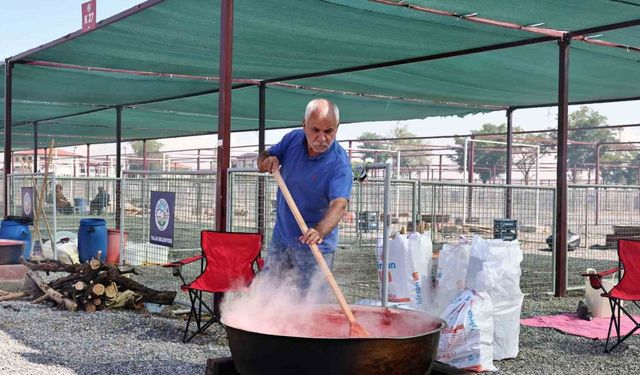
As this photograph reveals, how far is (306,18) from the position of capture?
6.48m

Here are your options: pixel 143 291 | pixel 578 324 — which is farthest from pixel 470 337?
pixel 143 291

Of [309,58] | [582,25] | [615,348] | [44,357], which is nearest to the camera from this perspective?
[44,357]

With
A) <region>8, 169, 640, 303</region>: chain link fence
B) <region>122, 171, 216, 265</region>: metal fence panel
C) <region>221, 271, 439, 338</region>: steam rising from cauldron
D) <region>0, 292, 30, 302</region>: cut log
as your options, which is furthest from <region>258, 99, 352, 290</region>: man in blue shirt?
<region>0, 292, 30, 302</region>: cut log

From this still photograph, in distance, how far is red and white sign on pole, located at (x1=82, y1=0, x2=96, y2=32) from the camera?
22.2ft

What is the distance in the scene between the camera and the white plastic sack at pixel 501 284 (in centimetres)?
497

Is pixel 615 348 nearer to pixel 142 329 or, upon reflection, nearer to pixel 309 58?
pixel 142 329

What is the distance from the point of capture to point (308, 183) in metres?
3.39

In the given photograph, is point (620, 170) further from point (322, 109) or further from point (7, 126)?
point (322, 109)

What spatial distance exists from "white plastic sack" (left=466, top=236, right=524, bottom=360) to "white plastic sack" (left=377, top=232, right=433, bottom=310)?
0.76 metres

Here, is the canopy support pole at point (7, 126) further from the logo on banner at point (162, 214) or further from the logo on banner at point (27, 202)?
the logo on banner at point (162, 214)

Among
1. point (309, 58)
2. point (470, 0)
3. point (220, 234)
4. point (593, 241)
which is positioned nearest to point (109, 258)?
point (309, 58)

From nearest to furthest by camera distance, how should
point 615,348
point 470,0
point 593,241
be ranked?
point 615,348 < point 470,0 < point 593,241

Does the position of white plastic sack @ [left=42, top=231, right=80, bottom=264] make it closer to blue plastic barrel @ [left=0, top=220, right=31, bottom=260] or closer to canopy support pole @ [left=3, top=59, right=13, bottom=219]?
blue plastic barrel @ [left=0, top=220, right=31, bottom=260]

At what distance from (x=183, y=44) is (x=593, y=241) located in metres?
8.52
